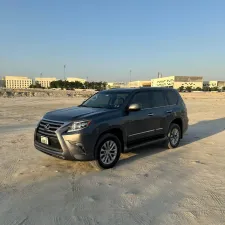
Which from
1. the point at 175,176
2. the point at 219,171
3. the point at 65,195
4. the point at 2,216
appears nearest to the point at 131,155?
the point at 175,176

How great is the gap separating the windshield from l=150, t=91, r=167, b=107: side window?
93 cm

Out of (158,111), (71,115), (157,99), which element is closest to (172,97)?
(157,99)

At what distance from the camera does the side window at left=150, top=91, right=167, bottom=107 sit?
689cm

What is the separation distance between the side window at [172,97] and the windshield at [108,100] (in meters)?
1.77

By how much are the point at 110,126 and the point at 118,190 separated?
149 cm

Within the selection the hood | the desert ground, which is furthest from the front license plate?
the desert ground

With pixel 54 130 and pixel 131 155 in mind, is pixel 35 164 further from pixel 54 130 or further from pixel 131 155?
pixel 131 155

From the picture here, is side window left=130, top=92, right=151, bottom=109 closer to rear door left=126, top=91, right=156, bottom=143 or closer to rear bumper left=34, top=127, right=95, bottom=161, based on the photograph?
rear door left=126, top=91, right=156, bottom=143

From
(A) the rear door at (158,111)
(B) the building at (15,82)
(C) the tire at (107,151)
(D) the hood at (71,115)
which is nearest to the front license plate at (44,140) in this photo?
(D) the hood at (71,115)

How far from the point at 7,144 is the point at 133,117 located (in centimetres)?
431

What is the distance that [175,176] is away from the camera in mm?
5105

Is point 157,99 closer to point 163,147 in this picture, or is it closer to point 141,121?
point 141,121

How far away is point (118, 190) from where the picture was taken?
14.5 ft

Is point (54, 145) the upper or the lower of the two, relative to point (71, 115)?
lower
